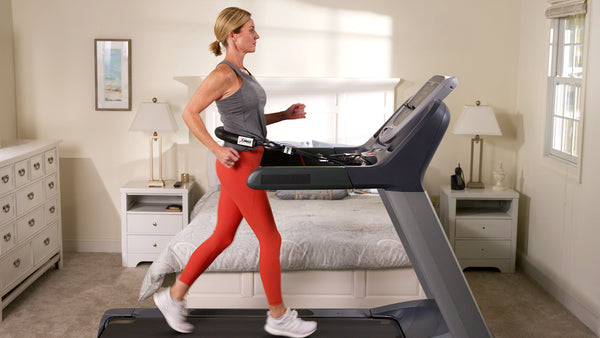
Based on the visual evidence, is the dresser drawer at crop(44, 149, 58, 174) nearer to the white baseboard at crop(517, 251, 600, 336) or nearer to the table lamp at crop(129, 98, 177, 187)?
the table lamp at crop(129, 98, 177, 187)

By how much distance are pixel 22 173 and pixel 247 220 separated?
219 centimetres

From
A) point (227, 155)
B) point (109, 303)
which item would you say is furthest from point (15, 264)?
point (227, 155)

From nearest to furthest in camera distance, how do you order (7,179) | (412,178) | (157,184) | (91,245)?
(412,178)
(7,179)
(157,184)
(91,245)

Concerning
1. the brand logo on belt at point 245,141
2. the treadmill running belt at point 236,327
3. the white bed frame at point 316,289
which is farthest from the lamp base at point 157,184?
the brand logo on belt at point 245,141

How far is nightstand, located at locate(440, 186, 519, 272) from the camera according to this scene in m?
4.83

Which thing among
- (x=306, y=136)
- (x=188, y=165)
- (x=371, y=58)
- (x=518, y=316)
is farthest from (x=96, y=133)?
(x=518, y=316)

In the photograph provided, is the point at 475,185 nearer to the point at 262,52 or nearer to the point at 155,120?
the point at 262,52

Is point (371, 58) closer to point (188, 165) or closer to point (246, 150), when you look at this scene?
point (188, 165)

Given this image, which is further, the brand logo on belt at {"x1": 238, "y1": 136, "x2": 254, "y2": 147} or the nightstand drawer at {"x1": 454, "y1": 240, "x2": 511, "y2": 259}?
the nightstand drawer at {"x1": 454, "y1": 240, "x2": 511, "y2": 259}

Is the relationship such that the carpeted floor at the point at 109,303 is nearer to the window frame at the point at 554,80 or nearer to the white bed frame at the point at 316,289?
the white bed frame at the point at 316,289

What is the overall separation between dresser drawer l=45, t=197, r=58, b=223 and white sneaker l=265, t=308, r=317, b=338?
7.89 feet

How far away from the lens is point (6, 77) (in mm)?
5047

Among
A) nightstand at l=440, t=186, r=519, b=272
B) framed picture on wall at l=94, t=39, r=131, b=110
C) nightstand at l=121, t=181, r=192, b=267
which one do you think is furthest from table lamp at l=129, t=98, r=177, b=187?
nightstand at l=440, t=186, r=519, b=272

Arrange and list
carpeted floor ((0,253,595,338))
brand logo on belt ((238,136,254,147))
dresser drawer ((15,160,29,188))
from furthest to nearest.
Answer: dresser drawer ((15,160,29,188)) → carpeted floor ((0,253,595,338)) → brand logo on belt ((238,136,254,147))
